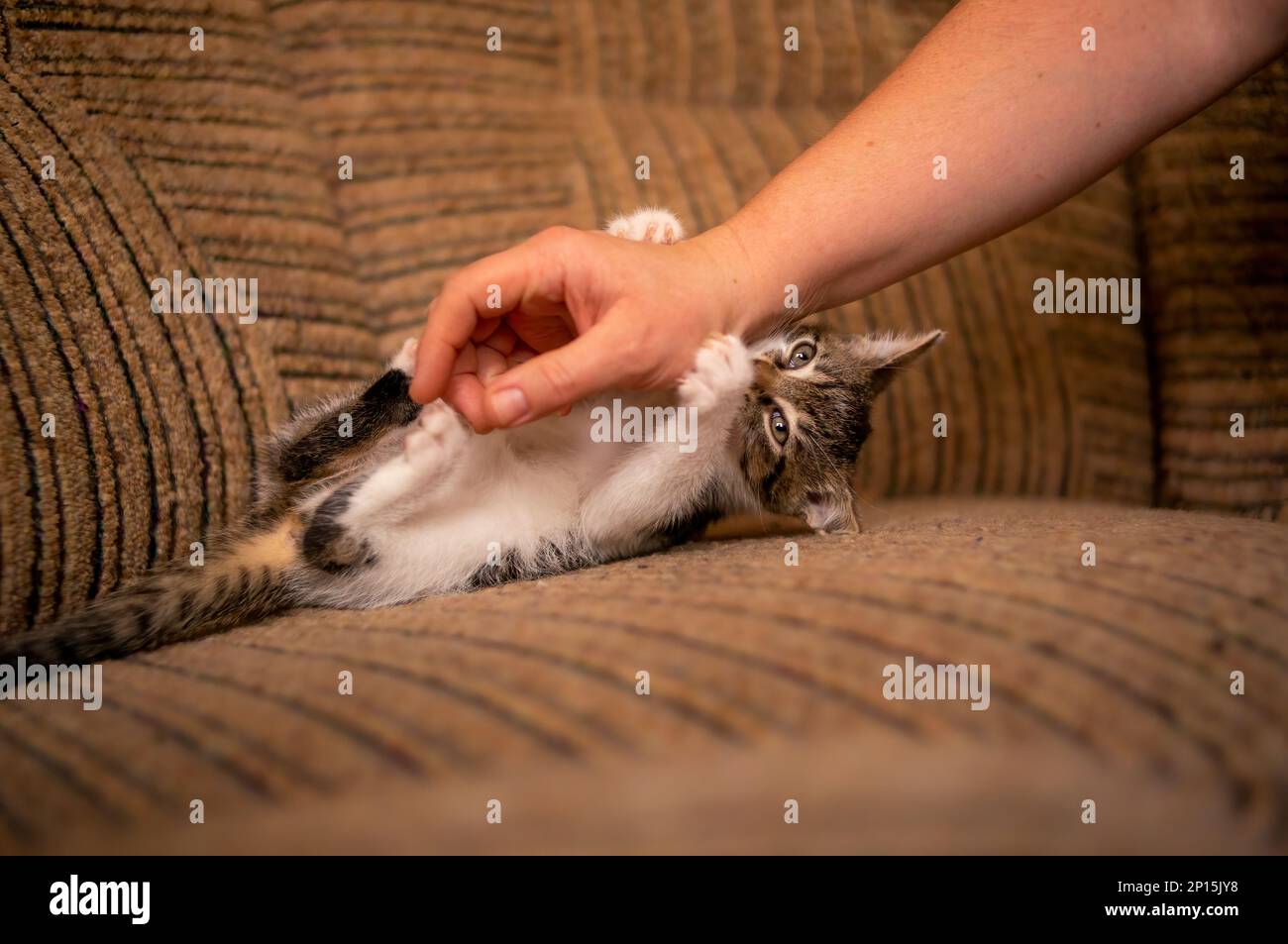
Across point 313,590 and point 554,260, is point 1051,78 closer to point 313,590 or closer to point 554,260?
point 554,260

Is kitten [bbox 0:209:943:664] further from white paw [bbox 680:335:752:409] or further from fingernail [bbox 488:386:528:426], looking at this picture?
fingernail [bbox 488:386:528:426]

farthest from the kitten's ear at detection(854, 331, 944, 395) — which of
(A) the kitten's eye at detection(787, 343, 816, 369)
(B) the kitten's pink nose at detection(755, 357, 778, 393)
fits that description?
(B) the kitten's pink nose at detection(755, 357, 778, 393)

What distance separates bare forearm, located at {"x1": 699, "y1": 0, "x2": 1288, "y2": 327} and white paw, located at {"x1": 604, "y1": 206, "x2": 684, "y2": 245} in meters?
0.20

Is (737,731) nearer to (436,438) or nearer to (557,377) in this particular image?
(557,377)

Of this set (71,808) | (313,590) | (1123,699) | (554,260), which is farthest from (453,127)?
(1123,699)

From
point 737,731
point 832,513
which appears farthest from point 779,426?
point 737,731

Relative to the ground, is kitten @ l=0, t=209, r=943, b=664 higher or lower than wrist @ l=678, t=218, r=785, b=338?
lower

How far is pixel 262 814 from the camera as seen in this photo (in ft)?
1.73

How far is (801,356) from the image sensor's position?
1.32 m

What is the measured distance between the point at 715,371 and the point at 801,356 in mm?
344

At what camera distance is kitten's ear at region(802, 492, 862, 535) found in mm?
1196

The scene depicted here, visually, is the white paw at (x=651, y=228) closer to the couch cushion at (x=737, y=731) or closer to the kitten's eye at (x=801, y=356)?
the kitten's eye at (x=801, y=356)

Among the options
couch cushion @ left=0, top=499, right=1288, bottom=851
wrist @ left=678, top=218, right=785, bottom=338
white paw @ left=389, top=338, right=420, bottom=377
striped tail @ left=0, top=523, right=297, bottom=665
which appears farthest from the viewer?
white paw @ left=389, top=338, right=420, bottom=377

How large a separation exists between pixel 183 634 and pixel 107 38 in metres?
0.86
